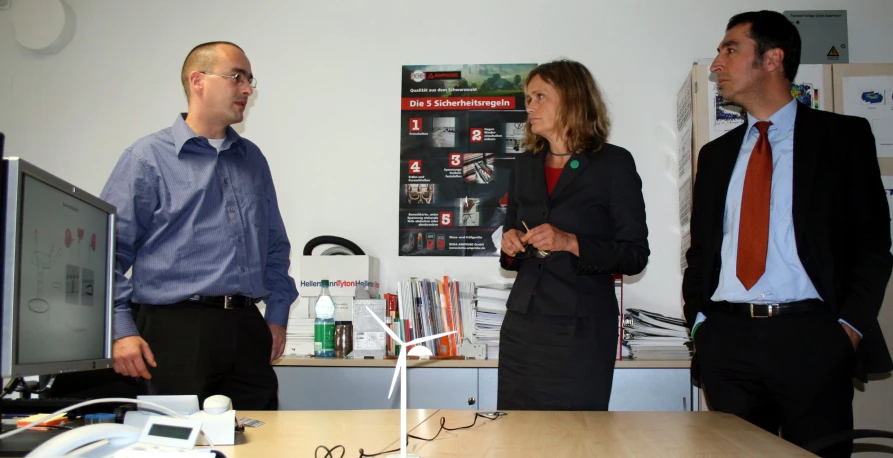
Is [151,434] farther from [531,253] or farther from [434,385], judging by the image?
[434,385]

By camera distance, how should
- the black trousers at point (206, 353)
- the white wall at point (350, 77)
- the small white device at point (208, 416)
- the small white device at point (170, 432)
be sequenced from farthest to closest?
the white wall at point (350, 77) < the black trousers at point (206, 353) < the small white device at point (208, 416) < the small white device at point (170, 432)

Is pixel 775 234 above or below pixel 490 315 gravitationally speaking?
above

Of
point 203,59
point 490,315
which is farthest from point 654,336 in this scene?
point 203,59

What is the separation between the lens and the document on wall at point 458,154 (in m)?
3.91

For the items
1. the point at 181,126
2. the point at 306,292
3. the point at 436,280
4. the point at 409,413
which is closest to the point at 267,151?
the point at 306,292

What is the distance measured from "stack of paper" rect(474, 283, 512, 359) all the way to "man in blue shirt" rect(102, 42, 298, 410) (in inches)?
41.8

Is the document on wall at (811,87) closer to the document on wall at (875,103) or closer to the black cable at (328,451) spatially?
the document on wall at (875,103)

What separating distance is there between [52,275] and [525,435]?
1002 mm

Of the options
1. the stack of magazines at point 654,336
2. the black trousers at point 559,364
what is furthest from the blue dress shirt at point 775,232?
the stack of magazines at point 654,336

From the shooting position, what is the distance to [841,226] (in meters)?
2.31

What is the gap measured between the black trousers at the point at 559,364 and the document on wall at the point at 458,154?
5.45ft

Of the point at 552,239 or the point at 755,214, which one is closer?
the point at 552,239

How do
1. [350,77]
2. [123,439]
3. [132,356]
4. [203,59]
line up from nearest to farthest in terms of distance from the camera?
[123,439]
[132,356]
[203,59]
[350,77]

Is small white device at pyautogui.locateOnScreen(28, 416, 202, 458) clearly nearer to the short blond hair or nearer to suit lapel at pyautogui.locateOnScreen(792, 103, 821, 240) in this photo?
the short blond hair
